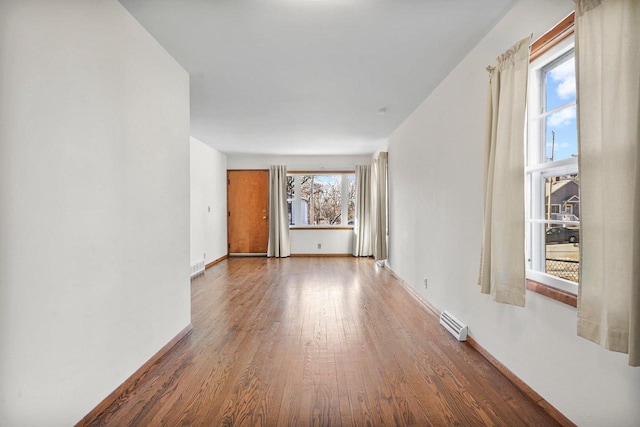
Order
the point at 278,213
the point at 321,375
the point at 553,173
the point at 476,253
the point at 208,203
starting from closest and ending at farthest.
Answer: the point at 553,173
the point at 321,375
the point at 476,253
the point at 208,203
the point at 278,213

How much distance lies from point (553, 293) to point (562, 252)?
0.25 metres

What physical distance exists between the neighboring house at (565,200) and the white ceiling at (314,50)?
1.15 m

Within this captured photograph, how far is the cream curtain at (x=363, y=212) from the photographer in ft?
24.6

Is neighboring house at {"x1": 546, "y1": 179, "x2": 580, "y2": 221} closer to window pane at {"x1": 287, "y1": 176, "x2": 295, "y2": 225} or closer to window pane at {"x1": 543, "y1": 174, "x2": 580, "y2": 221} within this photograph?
window pane at {"x1": 543, "y1": 174, "x2": 580, "y2": 221}

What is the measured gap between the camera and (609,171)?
1305mm

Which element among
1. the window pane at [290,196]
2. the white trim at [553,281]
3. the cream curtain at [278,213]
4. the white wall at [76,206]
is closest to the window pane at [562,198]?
the white trim at [553,281]

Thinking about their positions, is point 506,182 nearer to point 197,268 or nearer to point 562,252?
point 562,252

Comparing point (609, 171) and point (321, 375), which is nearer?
point (609, 171)

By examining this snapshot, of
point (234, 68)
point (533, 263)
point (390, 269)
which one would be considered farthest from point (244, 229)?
point (533, 263)

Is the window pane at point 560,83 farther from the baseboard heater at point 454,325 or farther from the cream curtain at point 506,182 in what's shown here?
the baseboard heater at point 454,325

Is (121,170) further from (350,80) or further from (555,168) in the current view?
(555,168)

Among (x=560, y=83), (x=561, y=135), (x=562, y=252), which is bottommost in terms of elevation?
(x=562, y=252)

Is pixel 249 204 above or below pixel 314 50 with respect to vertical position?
below

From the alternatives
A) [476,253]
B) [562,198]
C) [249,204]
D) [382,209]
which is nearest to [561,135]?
[562,198]
